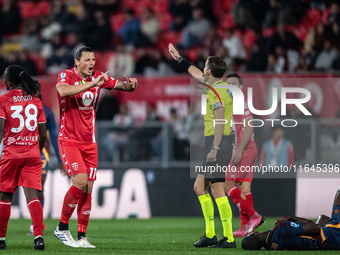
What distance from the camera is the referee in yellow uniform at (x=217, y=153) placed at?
6211 millimetres

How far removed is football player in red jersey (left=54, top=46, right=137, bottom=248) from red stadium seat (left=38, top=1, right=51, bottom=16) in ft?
41.2

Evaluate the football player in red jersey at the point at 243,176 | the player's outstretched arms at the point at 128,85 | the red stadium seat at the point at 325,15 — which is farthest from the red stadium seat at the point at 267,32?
the player's outstretched arms at the point at 128,85

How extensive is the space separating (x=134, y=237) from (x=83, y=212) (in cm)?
156

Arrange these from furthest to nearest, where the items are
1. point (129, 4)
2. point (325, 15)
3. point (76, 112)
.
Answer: point (129, 4), point (325, 15), point (76, 112)

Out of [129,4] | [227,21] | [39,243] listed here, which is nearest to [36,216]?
[39,243]

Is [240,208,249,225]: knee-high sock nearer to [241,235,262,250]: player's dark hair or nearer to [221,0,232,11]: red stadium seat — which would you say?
[241,235,262,250]: player's dark hair

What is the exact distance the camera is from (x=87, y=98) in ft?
21.2

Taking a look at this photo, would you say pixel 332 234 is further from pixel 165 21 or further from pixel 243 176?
pixel 165 21

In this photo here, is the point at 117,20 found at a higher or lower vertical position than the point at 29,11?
lower

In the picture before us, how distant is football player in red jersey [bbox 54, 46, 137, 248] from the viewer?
634 cm

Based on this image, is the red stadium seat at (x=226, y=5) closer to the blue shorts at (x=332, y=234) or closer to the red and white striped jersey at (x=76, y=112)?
the red and white striped jersey at (x=76, y=112)

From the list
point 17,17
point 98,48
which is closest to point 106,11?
point 98,48

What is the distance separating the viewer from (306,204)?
10.7 metres

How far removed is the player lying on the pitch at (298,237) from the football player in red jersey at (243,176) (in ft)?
6.51
